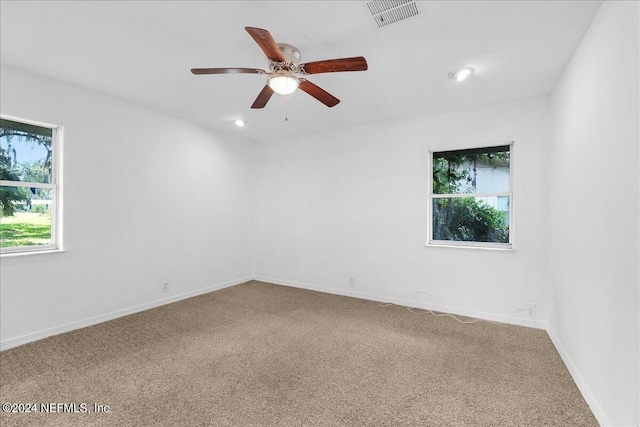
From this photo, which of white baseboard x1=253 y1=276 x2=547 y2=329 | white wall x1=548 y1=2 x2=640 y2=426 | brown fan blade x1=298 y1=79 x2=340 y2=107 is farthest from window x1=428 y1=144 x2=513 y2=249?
brown fan blade x1=298 y1=79 x2=340 y2=107

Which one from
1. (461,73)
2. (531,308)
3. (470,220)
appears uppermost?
(461,73)

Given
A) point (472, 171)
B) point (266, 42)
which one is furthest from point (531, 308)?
point (266, 42)

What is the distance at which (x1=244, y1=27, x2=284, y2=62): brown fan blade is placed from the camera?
165 cm

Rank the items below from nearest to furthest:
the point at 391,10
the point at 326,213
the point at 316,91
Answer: the point at 391,10
the point at 316,91
the point at 326,213

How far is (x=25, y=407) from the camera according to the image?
6.24 feet

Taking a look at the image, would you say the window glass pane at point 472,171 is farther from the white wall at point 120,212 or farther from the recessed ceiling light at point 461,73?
the white wall at point 120,212

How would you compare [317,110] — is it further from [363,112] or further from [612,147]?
[612,147]

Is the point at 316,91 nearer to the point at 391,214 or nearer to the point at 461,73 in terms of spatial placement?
the point at 461,73

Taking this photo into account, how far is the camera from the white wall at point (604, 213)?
149 cm

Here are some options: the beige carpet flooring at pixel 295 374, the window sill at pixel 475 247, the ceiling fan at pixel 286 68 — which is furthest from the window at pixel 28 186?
the window sill at pixel 475 247

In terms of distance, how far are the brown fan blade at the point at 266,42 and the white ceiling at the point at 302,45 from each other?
10.6 inches

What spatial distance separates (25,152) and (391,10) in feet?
11.7

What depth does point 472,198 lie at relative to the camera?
12.3 feet

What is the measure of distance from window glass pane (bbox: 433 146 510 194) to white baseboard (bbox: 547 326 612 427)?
1737 mm
